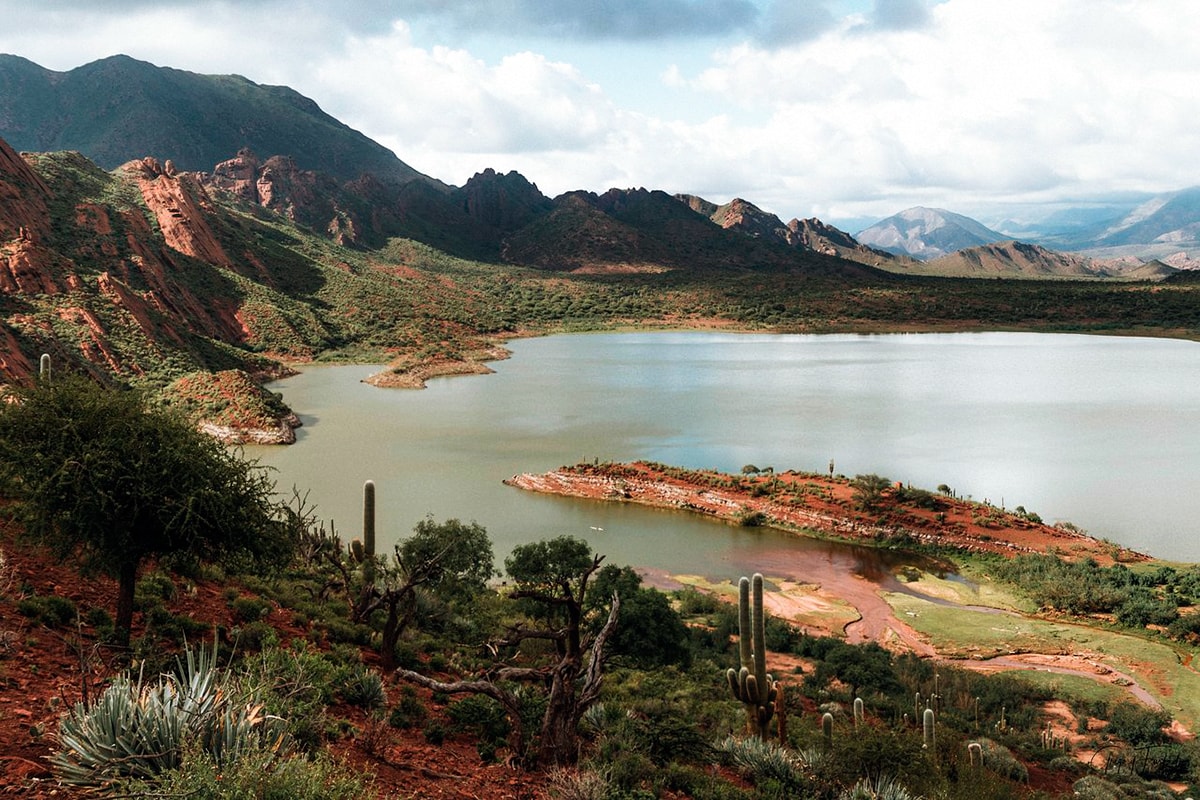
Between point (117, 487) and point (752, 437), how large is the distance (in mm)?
32035

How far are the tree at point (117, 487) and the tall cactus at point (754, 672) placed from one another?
688 cm

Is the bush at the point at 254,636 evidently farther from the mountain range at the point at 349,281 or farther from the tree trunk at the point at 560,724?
the mountain range at the point at 349,281

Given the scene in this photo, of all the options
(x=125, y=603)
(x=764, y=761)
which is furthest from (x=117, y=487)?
(x=764, y=761)

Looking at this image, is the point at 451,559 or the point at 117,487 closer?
the point at 117,487

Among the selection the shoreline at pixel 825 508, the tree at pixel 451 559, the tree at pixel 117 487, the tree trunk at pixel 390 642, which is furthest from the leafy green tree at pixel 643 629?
the shoreline at pixel 825 508

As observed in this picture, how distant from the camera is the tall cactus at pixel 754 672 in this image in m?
11.5

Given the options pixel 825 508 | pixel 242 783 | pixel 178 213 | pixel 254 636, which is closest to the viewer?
pixel 242 783

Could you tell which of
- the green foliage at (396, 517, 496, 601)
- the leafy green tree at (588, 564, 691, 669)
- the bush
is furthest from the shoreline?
the bush

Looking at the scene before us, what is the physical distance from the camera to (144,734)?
221 inches

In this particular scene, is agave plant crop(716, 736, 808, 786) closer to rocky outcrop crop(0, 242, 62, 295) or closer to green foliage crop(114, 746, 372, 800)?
green foliage crop(114, 746, 372, 800)

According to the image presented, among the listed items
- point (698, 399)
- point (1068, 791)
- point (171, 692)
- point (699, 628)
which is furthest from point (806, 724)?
point (698, 399)

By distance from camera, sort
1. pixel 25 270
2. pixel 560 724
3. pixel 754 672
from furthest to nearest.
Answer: pixel 25 270 → pixel 754 672 → pixel 560 724

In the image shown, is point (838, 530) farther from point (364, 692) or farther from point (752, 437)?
point (364, 692)

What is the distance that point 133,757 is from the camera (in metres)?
5.35
